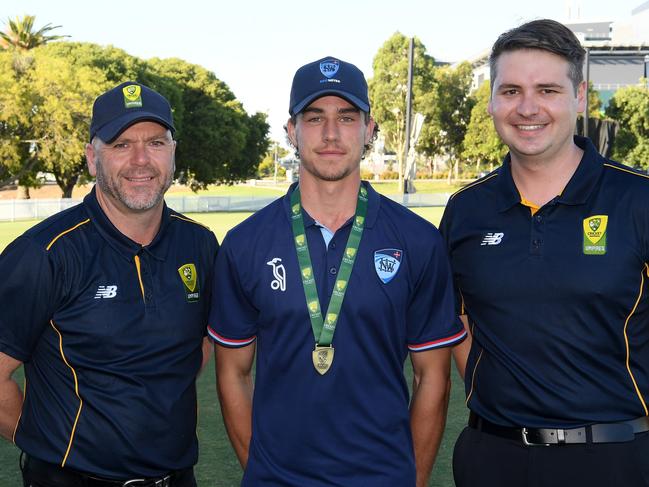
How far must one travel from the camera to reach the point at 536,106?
334 cm

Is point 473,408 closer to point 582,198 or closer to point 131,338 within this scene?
point 582,198

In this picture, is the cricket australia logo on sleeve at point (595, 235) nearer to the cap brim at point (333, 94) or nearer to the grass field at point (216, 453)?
the cap brim at point (333, 94)

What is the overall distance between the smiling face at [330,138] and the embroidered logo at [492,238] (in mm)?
657

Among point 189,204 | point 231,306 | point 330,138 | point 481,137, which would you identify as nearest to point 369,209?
point 330,138

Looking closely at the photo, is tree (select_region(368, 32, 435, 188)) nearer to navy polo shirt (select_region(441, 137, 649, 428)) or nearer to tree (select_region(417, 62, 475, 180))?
tree (select_region(417, 62, 475, 180))

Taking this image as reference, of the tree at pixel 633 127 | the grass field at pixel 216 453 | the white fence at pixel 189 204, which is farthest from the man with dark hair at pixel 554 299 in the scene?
the tree at pixel 633 127

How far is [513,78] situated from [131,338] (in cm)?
199

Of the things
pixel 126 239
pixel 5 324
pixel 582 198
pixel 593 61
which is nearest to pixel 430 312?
pixel 582 198

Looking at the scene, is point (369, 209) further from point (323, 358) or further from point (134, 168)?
point (134, 168)

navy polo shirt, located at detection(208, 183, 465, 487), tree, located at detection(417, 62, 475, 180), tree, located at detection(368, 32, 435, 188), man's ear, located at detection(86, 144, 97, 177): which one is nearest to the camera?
navy polo shirt, located at detection(208, 183, 465, 487)

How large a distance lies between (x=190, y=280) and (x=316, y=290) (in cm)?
76

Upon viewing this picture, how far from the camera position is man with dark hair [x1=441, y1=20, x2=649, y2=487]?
10.5 ft

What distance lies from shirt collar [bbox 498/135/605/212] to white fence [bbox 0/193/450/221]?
111 ft

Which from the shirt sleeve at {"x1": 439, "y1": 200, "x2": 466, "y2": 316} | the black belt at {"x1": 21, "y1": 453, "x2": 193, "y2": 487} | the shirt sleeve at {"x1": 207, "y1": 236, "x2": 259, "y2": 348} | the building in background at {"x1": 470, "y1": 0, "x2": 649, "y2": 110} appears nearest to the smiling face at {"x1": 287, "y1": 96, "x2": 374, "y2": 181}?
the shirt sleeve at {"x1": 207, "y1": 236, "x2": 259, "y2": 348}
